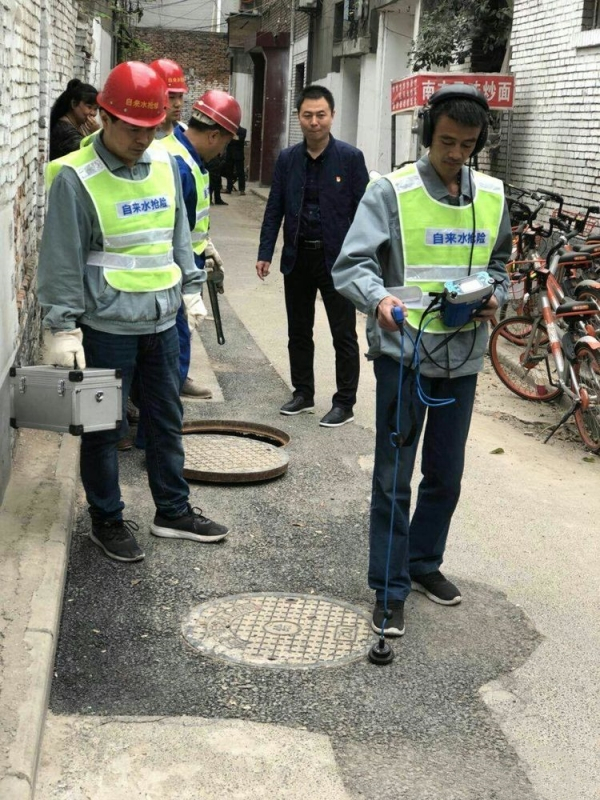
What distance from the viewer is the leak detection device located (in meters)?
4.15

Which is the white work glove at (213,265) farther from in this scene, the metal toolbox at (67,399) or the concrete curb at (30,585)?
the metal toolbox at (67,399)

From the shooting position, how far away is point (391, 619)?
4.45m

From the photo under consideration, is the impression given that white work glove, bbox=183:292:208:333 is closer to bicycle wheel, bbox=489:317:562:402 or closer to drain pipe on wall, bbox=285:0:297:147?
bicycle wheel, bbox=489:317:562:402

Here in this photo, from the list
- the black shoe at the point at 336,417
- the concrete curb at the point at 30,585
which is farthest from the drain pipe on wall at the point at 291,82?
the concrete curb at the point at 30,585

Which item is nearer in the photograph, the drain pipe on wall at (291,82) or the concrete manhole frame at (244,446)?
the concrete manhole frame at (244,446)

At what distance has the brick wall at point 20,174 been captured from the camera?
5230 mm

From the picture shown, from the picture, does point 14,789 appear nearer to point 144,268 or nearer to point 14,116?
point 144,268

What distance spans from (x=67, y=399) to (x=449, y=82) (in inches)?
396

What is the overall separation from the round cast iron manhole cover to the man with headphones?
6.05ft

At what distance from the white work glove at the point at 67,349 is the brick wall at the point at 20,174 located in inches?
18.0

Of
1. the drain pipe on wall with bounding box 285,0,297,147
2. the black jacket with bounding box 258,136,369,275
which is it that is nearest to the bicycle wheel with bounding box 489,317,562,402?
the black jacket with bounding box 258,136,369,275

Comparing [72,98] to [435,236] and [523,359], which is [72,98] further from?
[435,236]

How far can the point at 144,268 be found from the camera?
15.5ft

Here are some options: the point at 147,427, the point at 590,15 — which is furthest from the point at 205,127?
the point at 590,15
